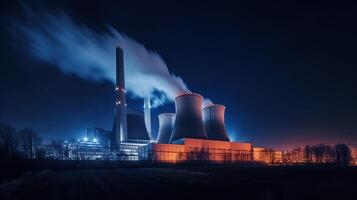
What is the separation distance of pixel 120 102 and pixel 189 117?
2492 centimetres

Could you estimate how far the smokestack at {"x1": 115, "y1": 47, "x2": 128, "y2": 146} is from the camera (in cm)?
6250

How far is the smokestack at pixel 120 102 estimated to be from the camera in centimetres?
6250

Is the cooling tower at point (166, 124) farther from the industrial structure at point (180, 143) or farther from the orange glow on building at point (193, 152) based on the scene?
the orange glow on building at point (193, 152)

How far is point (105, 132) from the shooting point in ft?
251

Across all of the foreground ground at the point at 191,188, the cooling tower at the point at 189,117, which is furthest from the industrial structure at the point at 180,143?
the foreground ground at the point at 191,188

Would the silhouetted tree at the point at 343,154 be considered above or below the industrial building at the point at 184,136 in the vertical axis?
below

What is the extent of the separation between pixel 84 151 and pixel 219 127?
32.0 m

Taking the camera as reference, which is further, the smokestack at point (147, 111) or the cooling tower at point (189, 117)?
the smokestack at point (147, 111)

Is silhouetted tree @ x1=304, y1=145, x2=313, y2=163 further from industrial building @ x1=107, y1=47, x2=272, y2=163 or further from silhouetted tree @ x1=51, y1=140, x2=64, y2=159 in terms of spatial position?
silhouetted tree @ x1=51, y1=140, x2=64, y2=159

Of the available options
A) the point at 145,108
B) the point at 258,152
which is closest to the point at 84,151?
the point at 145,108

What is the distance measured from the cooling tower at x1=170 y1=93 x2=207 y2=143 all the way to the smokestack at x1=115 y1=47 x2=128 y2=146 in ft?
74.2

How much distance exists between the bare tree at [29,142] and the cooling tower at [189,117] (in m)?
29.4

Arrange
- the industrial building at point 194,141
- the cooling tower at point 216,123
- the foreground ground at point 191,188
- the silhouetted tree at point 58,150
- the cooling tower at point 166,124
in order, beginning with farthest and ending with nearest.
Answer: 1. the cooling tower at point 166,124
2. the silhouetted tree at point 58,150
3. the cooling tower at point 216,123
4. the industrial building at point 194,141
5. the foreground ground at point 191,188

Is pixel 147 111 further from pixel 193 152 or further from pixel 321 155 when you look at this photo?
pixel 321 155
